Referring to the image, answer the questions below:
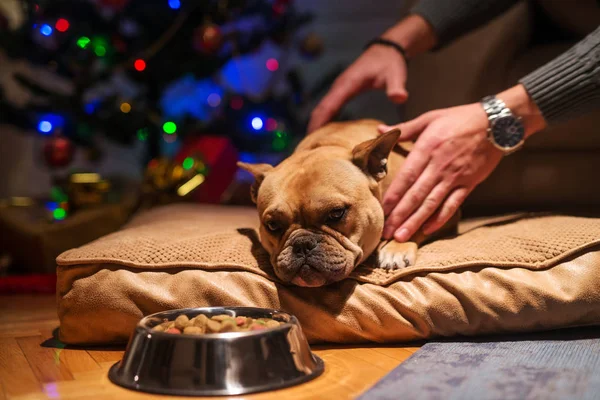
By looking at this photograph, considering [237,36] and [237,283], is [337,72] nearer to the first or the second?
[237,36]

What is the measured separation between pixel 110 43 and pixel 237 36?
59cm

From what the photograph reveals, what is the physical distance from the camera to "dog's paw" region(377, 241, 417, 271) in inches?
62.8

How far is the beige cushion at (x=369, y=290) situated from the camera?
1491 mm

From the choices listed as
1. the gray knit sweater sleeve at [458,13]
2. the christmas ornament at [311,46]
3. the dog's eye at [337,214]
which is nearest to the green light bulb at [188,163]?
the christmas ornament at [311,46]

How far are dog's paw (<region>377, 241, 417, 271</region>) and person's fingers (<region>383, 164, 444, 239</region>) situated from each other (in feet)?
0.23

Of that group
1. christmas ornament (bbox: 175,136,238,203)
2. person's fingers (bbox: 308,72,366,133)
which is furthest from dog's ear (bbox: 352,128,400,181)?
christmas ornament (bbox: 175,136,238,203)

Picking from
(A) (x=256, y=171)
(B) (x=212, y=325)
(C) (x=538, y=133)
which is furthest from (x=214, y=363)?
(C) (x=538, y=133)

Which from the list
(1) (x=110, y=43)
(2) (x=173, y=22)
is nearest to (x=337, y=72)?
(2) (x=173, y=22)

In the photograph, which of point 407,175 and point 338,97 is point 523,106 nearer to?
point 407,175

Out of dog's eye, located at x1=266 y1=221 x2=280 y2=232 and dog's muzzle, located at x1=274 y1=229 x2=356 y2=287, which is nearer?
dog's muzzle, located at x1=274 y1=229 x2=356 y2=287

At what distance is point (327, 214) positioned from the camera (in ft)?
5.17

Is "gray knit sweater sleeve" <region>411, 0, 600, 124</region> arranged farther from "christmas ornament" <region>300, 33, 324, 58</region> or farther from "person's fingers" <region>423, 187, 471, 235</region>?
"christmas ornament" <region>300, 33, 324, 58</region>

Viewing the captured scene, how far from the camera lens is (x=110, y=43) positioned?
2.93m

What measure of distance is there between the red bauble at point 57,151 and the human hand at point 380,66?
49.0 inches
